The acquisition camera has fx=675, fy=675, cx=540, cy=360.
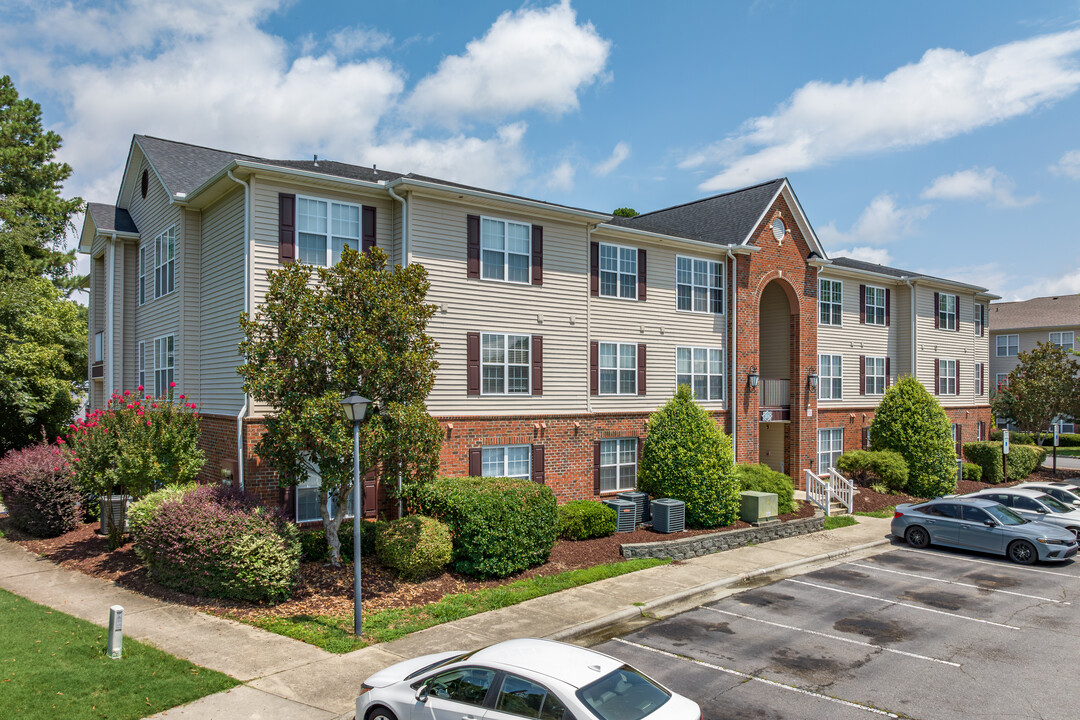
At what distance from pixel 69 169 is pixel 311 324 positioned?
3275 cm

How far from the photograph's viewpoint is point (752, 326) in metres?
25.0

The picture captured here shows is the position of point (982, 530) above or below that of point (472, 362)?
below

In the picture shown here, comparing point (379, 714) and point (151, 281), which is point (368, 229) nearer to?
point (151, 281)

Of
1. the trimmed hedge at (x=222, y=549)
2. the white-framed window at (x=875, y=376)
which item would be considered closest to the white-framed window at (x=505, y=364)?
the trimmed hedge at (x=222, y=549)

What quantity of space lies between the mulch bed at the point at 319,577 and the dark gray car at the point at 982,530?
7376mm

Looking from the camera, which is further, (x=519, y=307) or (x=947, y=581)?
(x=519, y=307)

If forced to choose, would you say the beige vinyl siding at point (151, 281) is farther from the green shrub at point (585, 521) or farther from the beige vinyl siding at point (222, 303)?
the green shrub at point (585, 521)

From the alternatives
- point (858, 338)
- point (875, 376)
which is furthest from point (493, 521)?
point (875, 376)

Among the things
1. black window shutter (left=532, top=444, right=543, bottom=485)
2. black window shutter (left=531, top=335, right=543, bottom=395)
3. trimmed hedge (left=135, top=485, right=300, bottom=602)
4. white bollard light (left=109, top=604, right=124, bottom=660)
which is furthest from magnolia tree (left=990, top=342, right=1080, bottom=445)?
white bollard light (left=109, top=604, right=124, bottom=660)

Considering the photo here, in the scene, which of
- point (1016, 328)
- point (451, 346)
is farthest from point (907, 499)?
point (1016, 328)

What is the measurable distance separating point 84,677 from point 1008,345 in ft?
212

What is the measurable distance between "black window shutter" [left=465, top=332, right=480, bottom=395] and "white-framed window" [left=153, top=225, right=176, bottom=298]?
8648 millimetres

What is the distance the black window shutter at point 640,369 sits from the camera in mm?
21969

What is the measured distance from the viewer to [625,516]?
60.8 feet
